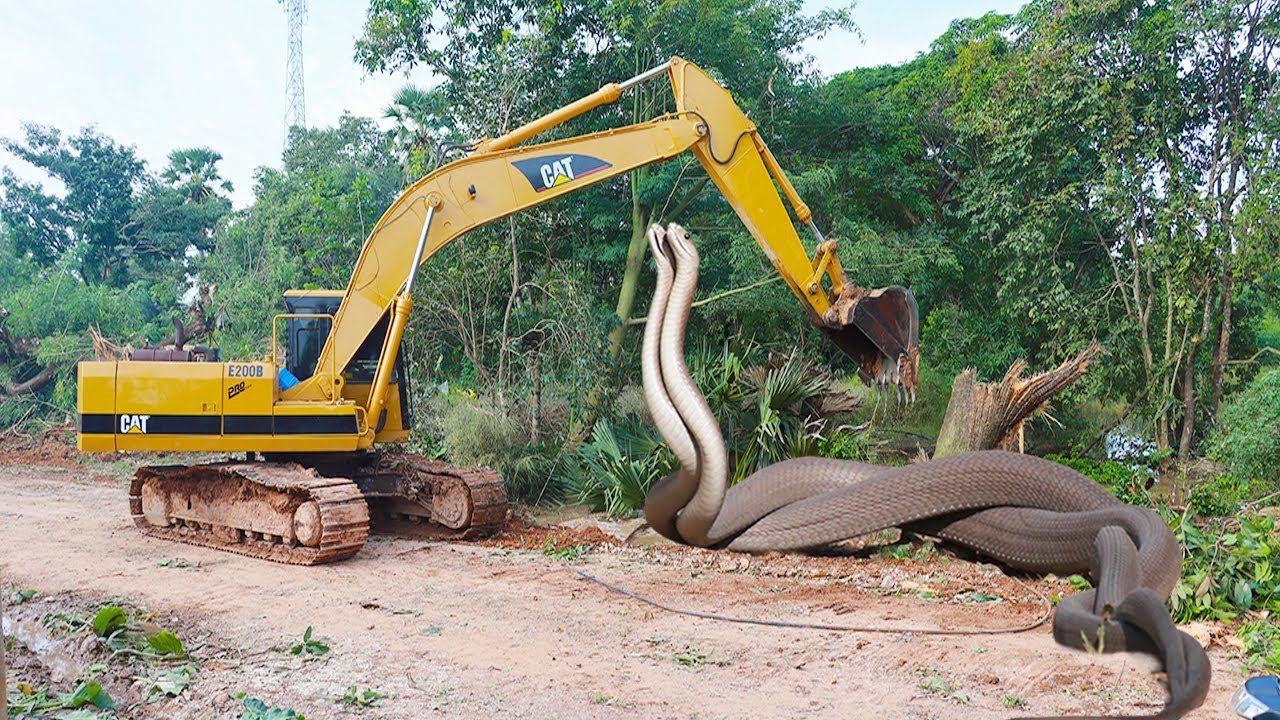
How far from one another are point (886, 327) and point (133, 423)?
616 centimetres

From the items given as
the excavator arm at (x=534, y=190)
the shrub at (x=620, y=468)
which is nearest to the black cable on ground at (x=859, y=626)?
the excavator arm at (x=534, y=190)

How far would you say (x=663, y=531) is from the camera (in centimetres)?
783

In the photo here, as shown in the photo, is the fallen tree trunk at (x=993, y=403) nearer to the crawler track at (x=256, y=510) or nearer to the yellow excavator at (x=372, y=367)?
the yellow excavator at (x=372, y=367)

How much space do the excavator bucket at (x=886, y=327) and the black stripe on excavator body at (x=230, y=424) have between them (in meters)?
4.20

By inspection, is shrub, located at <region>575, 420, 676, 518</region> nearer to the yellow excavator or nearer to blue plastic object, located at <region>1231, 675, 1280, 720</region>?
the yellow excavator

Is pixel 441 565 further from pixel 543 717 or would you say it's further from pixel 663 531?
pixel 543 717

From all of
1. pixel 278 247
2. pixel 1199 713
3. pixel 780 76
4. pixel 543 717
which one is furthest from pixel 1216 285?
pixel 278 247

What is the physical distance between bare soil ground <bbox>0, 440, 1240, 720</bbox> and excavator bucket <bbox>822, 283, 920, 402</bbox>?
140 cm

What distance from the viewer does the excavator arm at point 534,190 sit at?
8.20 m

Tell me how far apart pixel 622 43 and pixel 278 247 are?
39.7 ft

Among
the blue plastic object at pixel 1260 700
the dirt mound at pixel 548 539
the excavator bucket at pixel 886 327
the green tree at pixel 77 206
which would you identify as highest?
the green tree at pixel 77 206

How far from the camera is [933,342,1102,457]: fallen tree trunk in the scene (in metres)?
8.41

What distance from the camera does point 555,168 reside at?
8.39m

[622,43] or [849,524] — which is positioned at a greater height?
[622,43]
